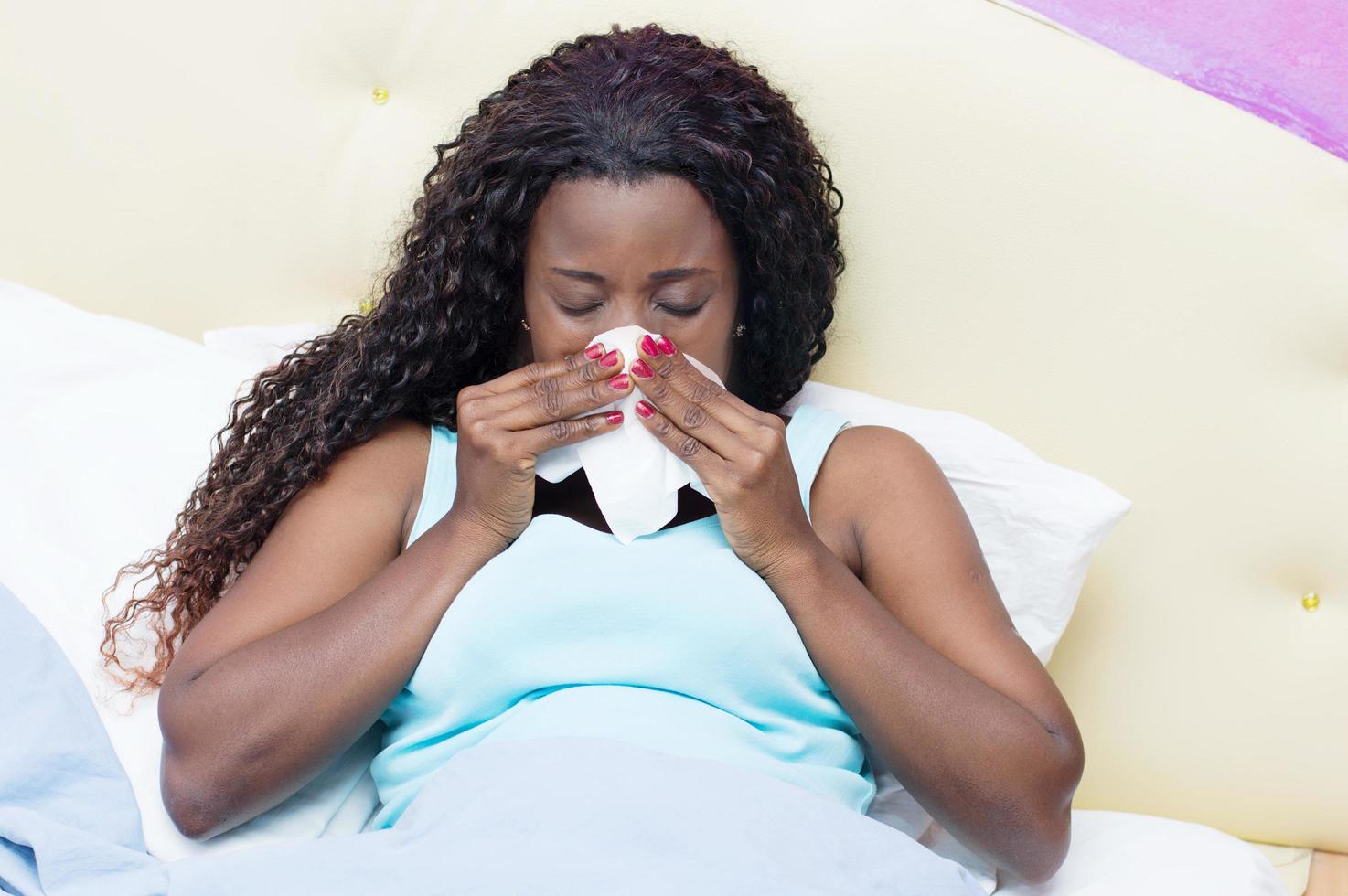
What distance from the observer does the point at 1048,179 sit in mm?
1685

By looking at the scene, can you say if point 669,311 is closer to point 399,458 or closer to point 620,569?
point 620,569

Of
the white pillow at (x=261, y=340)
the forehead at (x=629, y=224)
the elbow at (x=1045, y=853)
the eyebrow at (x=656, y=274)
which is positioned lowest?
the elbow at (x=1045, y=853)

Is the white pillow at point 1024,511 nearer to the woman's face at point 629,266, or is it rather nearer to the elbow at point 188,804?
the woman's face at point 629,266

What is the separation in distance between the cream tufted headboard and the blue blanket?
635 millimetres

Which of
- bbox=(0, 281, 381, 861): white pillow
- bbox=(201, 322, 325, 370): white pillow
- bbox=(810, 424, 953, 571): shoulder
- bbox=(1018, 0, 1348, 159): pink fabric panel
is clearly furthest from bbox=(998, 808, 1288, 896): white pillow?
bbox=(201, 322, 325, 370): white pillow

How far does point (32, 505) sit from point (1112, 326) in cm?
137

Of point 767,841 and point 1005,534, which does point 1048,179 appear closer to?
point 1005,534

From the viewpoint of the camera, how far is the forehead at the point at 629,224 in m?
1.39

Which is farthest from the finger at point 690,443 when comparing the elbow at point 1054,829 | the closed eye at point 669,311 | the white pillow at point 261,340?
the white pillow at point 261,340

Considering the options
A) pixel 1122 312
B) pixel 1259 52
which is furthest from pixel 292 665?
pixel 1259 52

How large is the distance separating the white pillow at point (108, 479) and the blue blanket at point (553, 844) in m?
0.15

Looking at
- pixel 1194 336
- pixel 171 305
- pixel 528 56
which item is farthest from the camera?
pixel 171 305

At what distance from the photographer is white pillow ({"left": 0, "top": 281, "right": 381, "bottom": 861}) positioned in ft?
4.77

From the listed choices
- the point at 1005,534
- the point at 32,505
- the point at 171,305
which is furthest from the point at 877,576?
the point at 171,305
